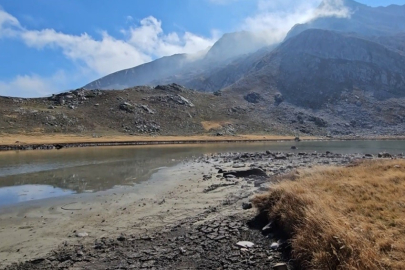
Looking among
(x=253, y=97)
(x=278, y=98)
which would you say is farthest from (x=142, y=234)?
(x=278, y=98)

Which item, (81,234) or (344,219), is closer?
(344,219)

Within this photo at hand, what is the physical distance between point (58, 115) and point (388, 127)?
159m

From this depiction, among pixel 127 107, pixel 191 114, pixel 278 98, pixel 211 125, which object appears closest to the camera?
pixel 127 107

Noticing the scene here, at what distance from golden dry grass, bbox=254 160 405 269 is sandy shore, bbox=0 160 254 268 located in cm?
424

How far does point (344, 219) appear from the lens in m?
8.38

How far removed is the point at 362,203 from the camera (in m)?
10.2

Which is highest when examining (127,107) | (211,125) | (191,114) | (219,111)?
(127,107)

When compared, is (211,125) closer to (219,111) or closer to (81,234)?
(219,111)

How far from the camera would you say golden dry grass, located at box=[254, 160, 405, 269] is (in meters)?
6.50

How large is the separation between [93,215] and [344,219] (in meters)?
11.9

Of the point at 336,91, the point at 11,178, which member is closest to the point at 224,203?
the point at 11,178

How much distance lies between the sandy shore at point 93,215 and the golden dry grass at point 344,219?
4240 millimetres

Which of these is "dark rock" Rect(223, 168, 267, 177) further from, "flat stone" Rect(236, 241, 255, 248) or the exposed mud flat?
"flat stone" Rect(236, 241, 255, 248)

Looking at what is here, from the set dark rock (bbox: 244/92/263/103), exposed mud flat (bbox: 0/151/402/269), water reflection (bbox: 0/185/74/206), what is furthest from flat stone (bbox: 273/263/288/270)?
dark rock (bbox: 244/92/263/103)
